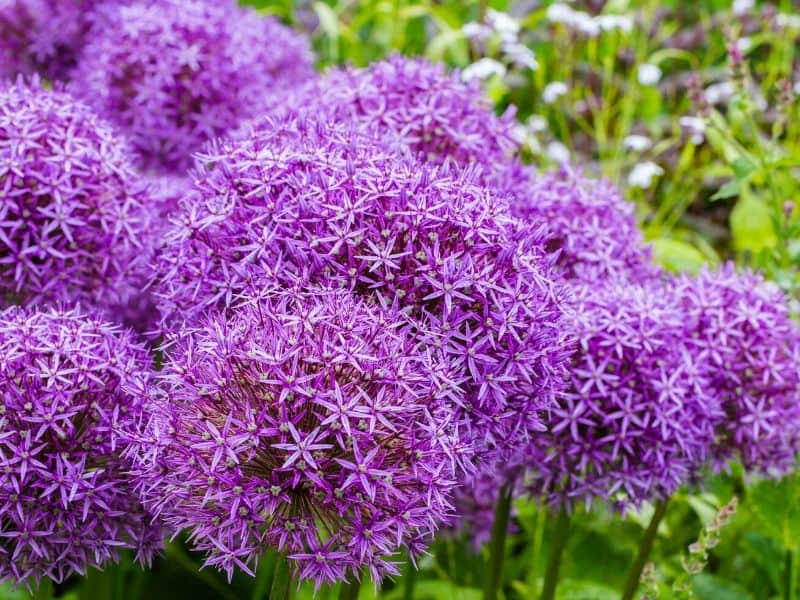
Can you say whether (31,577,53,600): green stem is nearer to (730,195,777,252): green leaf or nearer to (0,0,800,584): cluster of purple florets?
(0,0,800,584): cluster of purple florets

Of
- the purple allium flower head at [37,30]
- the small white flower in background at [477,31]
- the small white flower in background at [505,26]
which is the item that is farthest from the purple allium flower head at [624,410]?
the purple allium flower head at [37,30]

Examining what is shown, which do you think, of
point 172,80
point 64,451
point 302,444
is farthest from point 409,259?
point 172,80

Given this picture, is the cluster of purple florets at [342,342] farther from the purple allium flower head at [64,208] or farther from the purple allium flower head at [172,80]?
the purple allium flower head at [172,80]

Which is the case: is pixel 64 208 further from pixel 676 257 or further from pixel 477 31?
pixel 477 31

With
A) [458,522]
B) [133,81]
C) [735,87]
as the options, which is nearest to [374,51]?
[133,81]

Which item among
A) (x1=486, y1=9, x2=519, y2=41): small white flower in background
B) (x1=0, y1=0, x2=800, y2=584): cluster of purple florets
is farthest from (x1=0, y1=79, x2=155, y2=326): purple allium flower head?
(x1=486, y1=9, x2=519, y2=41): small white flower in background
